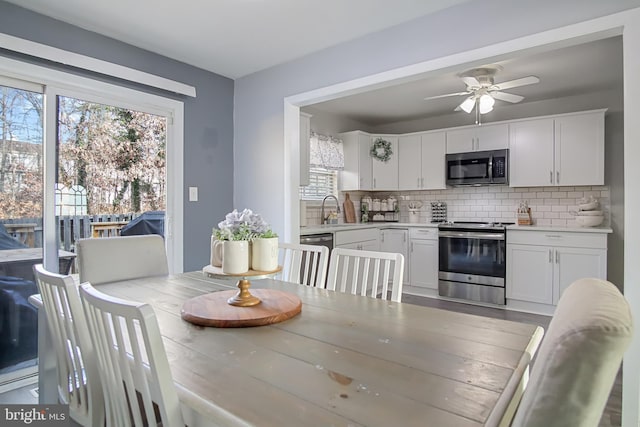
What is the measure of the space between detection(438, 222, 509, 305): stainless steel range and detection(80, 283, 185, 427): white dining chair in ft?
13.4

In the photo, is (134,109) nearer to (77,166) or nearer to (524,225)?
(77,166)

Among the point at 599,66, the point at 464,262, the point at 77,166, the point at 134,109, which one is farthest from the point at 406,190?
the point at 77,166

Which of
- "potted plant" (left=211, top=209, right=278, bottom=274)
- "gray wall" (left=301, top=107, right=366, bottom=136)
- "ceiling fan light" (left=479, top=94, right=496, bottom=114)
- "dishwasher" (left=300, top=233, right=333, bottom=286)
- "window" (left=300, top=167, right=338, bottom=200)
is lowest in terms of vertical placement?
"dishwasher" (left=300, top=233, right=333, bottom=286)

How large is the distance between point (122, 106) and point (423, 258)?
376 cm

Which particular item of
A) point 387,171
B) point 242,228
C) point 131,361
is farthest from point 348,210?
point 131,361

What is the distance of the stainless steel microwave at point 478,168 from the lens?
449 centimetres

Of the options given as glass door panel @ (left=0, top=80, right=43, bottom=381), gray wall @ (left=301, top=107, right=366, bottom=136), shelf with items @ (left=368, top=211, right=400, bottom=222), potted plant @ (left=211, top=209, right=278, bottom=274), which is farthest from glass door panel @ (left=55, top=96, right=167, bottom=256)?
shelf with items @ (left=368, top=211, right=400, bottom=222)

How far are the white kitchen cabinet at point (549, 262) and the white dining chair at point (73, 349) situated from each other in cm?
416

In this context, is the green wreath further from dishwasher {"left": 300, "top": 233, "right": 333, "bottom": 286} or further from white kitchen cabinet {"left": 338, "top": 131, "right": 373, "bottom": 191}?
dishwasher {"left": 300, "top": 233, "right": 333, "bottom": 286}

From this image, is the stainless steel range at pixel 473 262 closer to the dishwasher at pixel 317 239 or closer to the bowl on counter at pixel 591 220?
the bowl on counter at pixel 591 220

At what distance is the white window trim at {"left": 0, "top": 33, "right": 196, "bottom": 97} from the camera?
7.70 feet

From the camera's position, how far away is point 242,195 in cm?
375

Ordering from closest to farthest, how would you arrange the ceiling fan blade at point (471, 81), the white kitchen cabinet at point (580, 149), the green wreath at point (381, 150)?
1. the ceiling fan blade at point (471, 81)
2. the white kitchen cabinet at point (580, 149)
3. the green wreath at point (381, 150)

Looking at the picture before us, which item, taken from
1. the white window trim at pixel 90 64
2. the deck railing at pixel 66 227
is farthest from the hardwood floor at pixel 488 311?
the white window trim at pixel 90 64
